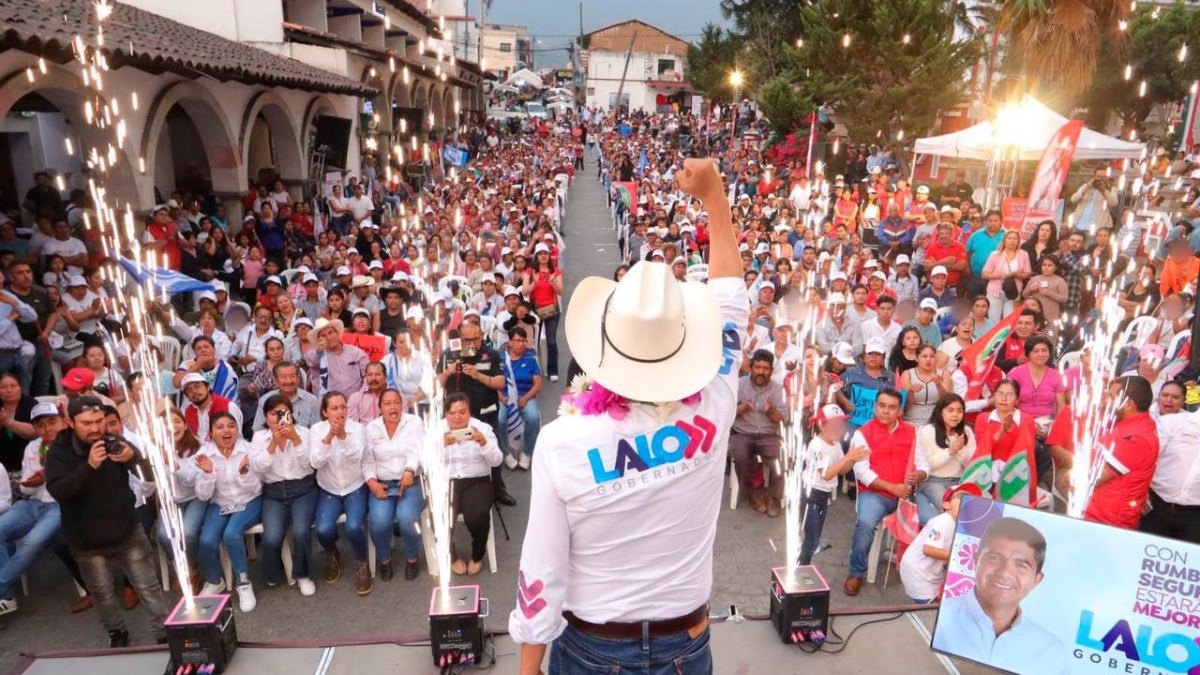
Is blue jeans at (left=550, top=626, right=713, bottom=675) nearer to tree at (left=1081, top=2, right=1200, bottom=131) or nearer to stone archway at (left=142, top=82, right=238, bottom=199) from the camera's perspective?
stone archway at (left=142, top=82, right=238, bottom=199)

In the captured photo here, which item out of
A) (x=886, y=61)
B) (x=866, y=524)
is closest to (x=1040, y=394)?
(x=866, y=524)

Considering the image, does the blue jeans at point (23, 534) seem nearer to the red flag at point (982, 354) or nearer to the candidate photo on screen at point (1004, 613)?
the candidate photo on screen at point (1004, 613)

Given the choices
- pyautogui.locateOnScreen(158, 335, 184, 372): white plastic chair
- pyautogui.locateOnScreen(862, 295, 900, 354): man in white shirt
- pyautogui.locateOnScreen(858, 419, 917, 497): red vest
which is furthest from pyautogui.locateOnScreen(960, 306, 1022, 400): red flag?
pyautogui.locateOnScreen(158, 335, 184, 372): white plastic chair

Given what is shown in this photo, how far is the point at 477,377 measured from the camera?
6773 mm

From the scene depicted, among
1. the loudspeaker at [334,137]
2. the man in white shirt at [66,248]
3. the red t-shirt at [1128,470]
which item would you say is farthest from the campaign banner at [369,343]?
the loudspeaker at [334,137]

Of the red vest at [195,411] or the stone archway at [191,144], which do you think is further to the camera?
the stone archway at [191,144]

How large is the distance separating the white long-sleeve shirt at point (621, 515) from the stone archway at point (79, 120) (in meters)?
8.31

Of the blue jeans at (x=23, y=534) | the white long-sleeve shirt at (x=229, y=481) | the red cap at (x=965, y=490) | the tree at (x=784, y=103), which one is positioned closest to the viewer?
the blue jeans at (x=23, y=534)

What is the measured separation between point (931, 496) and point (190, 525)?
542 cm

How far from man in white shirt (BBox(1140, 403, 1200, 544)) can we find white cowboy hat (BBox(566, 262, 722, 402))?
14.9 feet

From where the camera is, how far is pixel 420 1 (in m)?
31.6

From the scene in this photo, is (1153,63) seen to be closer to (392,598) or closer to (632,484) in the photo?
(392,598)

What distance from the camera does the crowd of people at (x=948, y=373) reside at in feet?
16.8

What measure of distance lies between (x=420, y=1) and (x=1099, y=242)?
95.8 ft
